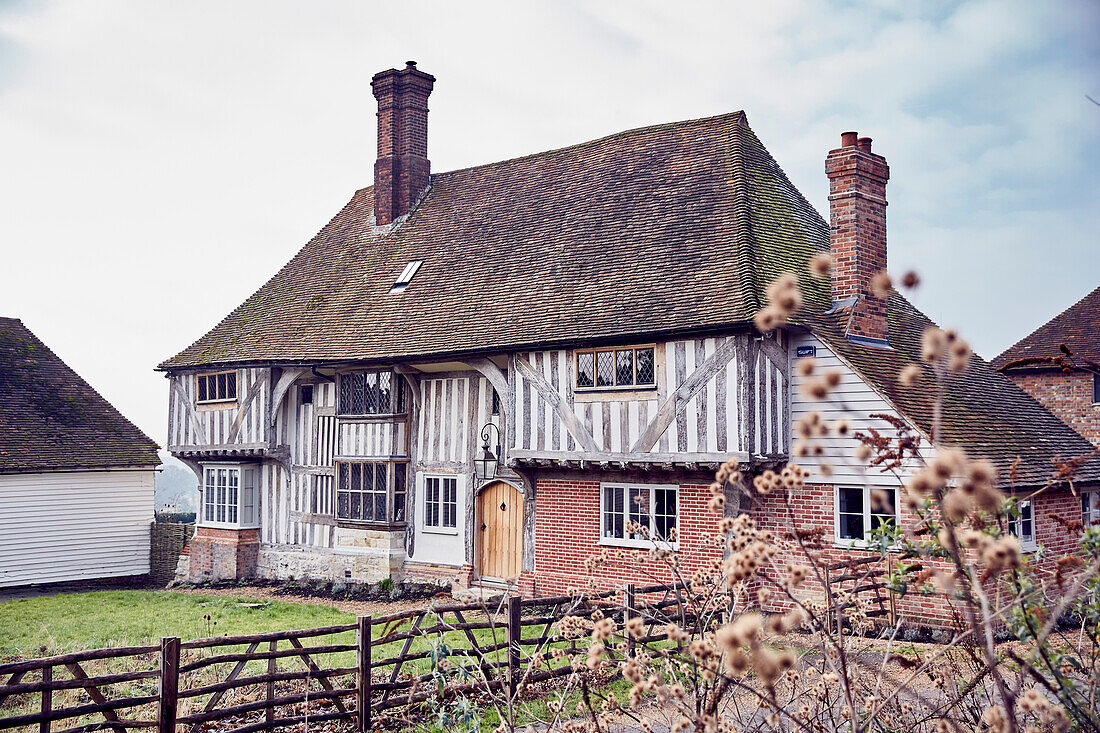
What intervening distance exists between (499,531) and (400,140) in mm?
10273

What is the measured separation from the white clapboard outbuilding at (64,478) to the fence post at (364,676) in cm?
1636

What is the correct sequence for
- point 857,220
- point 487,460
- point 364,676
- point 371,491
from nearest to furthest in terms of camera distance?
point 364,676 → point 857,220 → point 487,460 → point 371,491

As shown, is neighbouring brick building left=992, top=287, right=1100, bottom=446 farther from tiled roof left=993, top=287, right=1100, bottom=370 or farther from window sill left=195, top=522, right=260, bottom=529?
window sill left=195, top=522, right=260, bottom=529

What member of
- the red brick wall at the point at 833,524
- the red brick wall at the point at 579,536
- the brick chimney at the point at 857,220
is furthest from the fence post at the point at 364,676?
the brick chimney at the point at 857,220

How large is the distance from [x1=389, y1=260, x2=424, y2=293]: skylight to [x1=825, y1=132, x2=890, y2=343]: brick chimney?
9.03 m

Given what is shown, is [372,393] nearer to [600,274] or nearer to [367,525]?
[367,525]

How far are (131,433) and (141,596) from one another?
646cm

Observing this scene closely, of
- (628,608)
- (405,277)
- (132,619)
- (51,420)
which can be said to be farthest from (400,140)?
(628,608)

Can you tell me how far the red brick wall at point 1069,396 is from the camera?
23812 millimetres

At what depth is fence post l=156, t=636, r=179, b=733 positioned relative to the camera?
7.64 meters

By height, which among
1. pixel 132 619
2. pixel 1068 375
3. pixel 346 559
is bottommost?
pixel 132 619

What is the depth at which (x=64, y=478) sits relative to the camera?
73.7ft

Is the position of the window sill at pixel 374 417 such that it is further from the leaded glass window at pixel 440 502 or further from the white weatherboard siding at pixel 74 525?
the white weatherboard siding at pixel 74 525

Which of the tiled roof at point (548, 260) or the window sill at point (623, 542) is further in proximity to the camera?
the tiled roof at point (548, 260)
